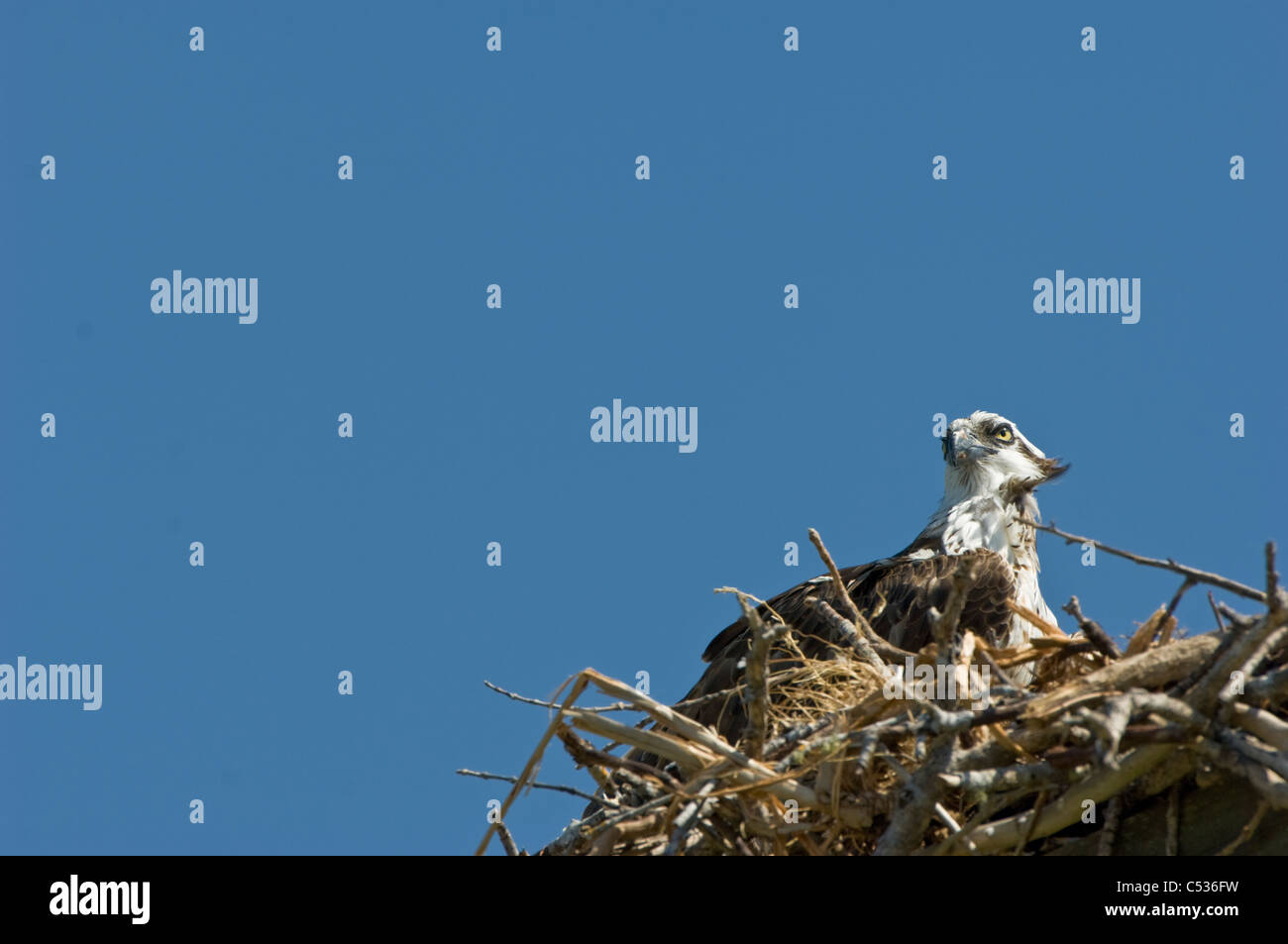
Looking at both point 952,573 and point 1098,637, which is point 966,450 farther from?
point 1098,637

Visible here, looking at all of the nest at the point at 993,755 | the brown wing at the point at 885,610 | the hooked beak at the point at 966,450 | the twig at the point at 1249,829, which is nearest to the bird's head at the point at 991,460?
the hooked beak at the point at 966,450

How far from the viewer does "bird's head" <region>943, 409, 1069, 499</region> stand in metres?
11.0

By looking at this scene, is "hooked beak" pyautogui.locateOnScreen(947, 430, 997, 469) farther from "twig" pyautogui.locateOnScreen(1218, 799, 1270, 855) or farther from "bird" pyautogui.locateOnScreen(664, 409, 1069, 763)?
"twig" pyautogui.locateOnScreen(1218, 799, 1270, 855)

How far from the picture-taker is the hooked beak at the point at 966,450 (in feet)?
36.6

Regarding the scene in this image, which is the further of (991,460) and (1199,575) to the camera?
(991,460)

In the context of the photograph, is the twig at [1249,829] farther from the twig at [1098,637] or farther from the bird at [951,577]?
the bird at [951,577]

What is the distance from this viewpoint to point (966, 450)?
11172mm

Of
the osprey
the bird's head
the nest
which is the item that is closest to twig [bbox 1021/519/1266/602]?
the nest

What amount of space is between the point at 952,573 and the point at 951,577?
137 mm

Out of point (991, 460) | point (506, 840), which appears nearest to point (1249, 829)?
point (506, 840)

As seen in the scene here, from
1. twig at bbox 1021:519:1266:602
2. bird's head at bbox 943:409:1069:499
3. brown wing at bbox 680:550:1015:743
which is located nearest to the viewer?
twig at bbox 1021:519:1266:602

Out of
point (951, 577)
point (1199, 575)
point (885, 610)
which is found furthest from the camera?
point (885, 610)
